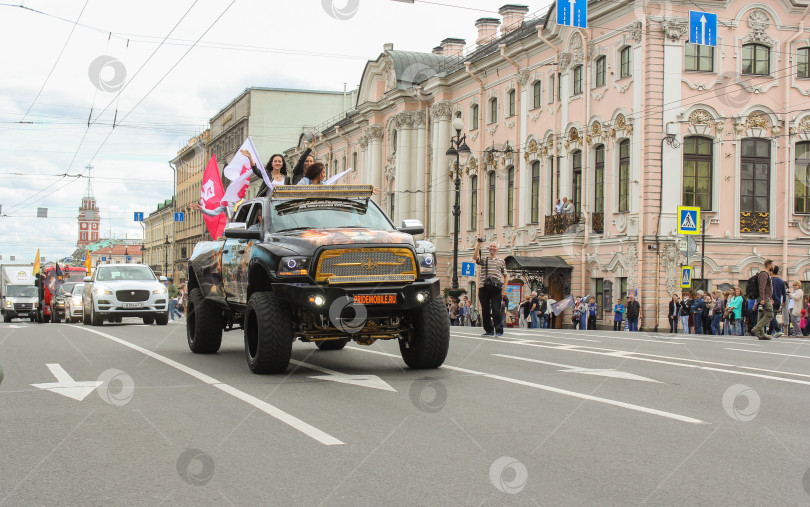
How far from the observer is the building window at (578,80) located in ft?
129

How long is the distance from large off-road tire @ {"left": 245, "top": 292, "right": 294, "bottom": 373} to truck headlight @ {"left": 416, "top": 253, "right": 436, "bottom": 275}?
149cm

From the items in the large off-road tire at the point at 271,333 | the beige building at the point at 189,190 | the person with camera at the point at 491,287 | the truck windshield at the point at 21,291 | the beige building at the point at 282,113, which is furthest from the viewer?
the beige building at the point at 189,190

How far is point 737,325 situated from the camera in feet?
94.5

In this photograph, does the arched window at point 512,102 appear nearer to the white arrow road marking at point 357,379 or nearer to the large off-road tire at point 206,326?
the large off-road tire at point 206,326

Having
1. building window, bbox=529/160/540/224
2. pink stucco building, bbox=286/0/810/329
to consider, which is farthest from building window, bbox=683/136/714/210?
building window, bbox=529/160/540/224

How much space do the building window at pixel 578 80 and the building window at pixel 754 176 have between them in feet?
22.4

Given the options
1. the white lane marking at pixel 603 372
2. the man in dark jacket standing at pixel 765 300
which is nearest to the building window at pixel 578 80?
the man in dark jacket standing at pixel 765 300

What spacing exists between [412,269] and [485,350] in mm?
4217

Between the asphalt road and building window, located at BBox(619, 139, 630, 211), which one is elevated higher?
building window, located at BBox(619, 139, 630, 211)

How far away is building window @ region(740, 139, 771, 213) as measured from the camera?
35.7 m

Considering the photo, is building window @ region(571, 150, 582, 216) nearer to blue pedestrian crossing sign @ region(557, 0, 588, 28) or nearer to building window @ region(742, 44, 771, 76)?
building window @ region(742, 44, 771, 76)

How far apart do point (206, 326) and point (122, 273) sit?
1459 cm

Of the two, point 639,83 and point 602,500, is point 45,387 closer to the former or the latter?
point 602,500

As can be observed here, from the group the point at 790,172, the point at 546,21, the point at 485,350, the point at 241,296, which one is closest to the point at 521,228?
the point at 546,21
